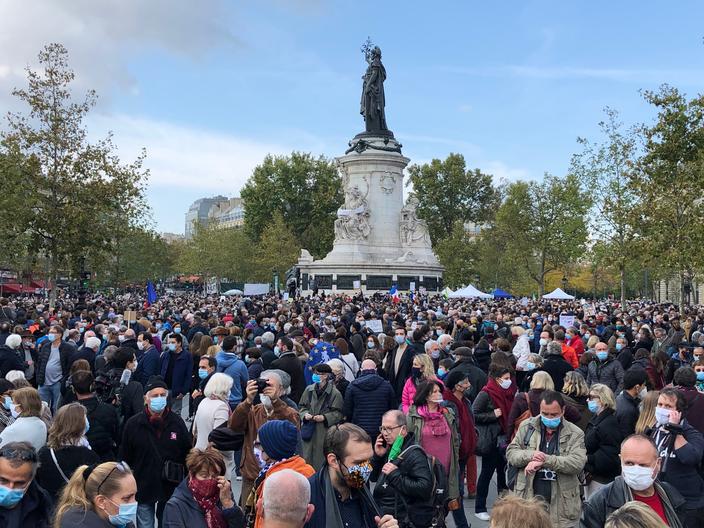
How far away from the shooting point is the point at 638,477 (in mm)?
4723

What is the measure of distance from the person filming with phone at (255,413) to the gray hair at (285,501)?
3.02m

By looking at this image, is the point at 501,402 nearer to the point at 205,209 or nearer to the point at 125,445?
the point at 125,445

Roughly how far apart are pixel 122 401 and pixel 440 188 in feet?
247

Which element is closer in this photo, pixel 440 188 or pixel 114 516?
pixel 114 516

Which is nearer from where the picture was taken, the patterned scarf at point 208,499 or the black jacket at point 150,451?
the patterned scarf at point 208,499

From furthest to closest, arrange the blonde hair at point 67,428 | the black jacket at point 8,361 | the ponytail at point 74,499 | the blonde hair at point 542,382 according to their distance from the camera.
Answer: the black jacket at point 8,361 < the blonde hair at point 542,382 < the blonde hair at point 67,428 < the ponytail at point 74,499

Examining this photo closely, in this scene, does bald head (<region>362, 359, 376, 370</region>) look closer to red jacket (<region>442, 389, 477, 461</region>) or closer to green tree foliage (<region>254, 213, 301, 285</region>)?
red jacket (<region>442, 389, 477, 461</region>)

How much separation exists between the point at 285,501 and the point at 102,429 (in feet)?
12.9

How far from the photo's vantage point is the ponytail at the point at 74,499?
4.36 m

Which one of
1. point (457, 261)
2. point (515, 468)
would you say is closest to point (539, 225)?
point (457, 261)

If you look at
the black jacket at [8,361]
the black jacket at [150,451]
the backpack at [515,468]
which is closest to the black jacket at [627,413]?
the backpack at [515,468]

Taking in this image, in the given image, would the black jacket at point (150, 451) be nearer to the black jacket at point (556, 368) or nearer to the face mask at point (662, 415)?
the face mask at point (662, 415)

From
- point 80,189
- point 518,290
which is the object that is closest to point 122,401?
point 80,189

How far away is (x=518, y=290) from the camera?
78.1 metres
